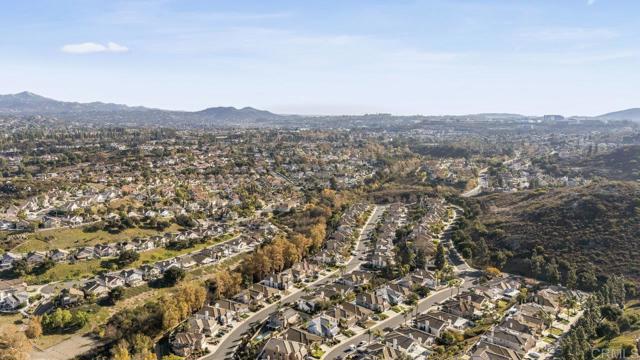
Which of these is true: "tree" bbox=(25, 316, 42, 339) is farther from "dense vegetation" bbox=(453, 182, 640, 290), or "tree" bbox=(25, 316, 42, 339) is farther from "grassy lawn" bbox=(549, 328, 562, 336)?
"dense vegetation" bbox=(453, 182, 640, 290)

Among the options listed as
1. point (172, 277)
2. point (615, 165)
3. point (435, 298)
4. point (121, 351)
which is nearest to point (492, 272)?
point (435, 298)

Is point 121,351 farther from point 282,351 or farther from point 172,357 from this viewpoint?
point 282,351

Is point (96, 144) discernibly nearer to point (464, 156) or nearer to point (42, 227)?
point (42, 227)

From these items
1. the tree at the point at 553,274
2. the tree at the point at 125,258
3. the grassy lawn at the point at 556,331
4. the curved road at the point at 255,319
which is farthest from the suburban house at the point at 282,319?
the tree at the point at 553,274

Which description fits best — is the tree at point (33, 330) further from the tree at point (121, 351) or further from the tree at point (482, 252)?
the tree at point (482, 252)

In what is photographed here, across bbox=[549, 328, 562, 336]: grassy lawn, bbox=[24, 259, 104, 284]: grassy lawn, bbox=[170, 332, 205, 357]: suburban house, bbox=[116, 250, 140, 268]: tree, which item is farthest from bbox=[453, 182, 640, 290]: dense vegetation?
bbox=[24, 259, 104, 284]: grassy lawn

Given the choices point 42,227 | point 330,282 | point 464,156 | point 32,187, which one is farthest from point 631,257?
point 464,156
